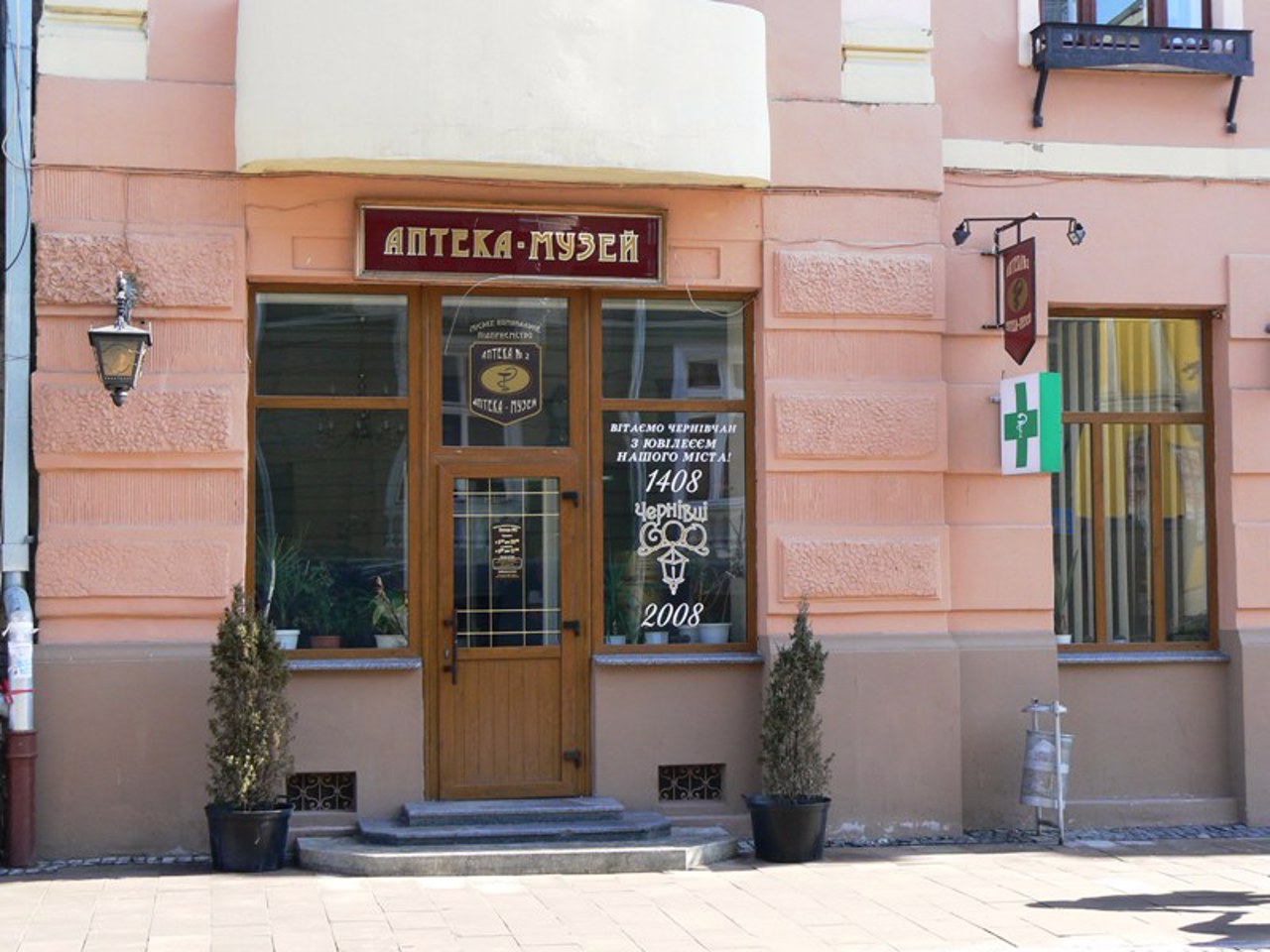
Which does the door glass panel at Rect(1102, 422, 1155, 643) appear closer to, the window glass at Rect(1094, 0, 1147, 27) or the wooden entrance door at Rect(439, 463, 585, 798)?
the window glass at Rect(1094, 0, 1147, 27)

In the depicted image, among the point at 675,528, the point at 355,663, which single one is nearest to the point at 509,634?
the point at 355,663

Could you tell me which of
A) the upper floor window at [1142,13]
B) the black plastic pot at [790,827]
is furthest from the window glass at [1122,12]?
the black plastic pot at [790,827]

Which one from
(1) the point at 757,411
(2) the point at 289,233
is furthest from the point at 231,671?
(1) the point at 757,411

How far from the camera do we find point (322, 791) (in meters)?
10.8

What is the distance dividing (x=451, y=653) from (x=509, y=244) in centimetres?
264

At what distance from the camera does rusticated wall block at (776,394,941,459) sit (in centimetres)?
1127

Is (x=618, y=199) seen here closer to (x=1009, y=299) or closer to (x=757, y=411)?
(x=757, y=411)

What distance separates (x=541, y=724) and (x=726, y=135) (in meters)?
3.94

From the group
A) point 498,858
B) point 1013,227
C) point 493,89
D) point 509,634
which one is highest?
point 493,89

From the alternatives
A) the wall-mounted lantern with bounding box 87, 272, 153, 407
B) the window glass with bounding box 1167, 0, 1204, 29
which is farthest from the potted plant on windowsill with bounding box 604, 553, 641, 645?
the window glass with bounding box 1167, 0, 1204, 29

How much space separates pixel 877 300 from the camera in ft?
37.5

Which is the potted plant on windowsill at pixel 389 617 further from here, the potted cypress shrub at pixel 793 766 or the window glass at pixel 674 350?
the potted cypress shrub at pixel 793 766

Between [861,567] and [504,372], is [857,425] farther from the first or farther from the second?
[504,372]

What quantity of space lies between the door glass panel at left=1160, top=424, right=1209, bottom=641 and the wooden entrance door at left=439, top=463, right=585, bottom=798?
4.29 m
